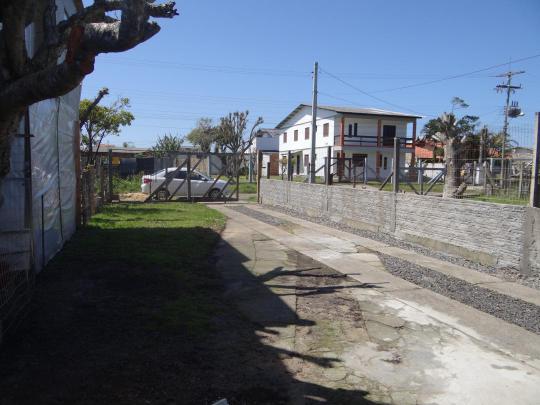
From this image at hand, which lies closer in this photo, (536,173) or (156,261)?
(536,173)

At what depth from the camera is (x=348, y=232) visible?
40.0 ft

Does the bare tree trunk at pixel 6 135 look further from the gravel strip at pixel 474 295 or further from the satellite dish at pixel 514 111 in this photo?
the satellite dish at pixel 514 111

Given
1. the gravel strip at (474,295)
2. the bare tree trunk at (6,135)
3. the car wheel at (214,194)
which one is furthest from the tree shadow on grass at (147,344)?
the car wheel at (214,194)

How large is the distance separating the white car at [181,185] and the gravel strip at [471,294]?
13.1m

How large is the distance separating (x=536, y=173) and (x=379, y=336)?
4492 millimetres

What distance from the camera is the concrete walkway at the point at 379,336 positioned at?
3.82 m

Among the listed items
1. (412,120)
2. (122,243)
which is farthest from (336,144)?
(122,243)

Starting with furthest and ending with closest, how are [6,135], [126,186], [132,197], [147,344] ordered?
[126,186], [132,197], [147,344], [6,135]

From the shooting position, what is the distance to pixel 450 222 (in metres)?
9.31

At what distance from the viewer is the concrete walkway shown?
3.82m

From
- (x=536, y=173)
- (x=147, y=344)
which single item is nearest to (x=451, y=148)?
(x=536, y=173)

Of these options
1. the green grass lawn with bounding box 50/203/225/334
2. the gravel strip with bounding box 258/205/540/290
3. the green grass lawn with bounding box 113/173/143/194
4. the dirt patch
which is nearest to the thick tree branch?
the green grass lawn with bounding box 50/203/225/334

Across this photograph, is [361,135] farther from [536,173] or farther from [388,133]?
[536,173]

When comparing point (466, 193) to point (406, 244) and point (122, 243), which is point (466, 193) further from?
point (122, 243)
